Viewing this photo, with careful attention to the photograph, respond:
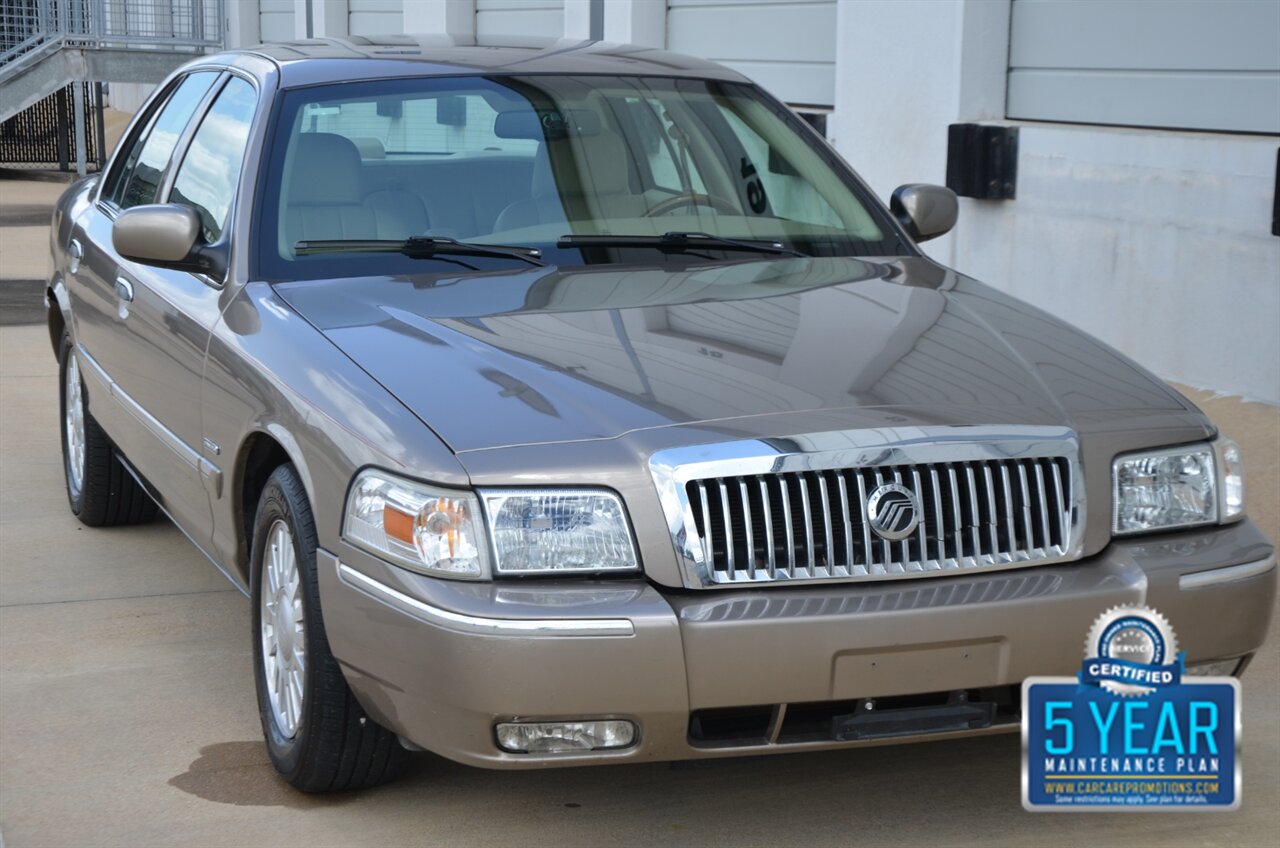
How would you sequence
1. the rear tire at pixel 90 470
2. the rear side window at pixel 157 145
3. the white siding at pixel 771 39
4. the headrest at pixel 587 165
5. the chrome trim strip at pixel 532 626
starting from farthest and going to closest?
1. the white siding at pixel 771 39
2. the rear tire at pixel 90 470
3. the rear side window at pixel 157 145
4. the headrest at pixel 587 165
5. the chrome trim strip at pixel 532 626

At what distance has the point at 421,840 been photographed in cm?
363

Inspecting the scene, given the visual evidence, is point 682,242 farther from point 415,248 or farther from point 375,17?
point 375,17

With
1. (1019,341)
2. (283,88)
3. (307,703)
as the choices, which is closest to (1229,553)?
(1019,341)

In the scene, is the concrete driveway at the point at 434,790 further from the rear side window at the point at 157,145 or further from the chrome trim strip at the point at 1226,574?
the rear side window at the point at 157,145

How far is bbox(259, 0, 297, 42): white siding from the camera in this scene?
21.7 m

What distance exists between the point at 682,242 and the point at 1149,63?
176 inches

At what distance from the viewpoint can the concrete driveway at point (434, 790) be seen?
367 centimetres

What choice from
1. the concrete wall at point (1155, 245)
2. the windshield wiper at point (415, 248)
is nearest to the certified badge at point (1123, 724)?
the windshield wiper at point (415, 248)

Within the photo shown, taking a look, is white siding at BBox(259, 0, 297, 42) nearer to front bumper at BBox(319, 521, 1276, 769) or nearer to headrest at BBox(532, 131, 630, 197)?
headrest at BBox(532, 131, 630, 197)

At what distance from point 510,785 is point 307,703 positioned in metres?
0.53

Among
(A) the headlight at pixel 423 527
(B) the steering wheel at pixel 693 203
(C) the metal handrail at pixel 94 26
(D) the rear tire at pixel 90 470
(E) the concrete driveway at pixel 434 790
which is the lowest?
(E) the concrete driveway at pixel 434 790

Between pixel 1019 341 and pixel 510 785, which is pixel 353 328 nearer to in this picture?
pixel 510 785

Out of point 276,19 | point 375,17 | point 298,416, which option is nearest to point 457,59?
point 298,416

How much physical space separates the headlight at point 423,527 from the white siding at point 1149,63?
212 inches
